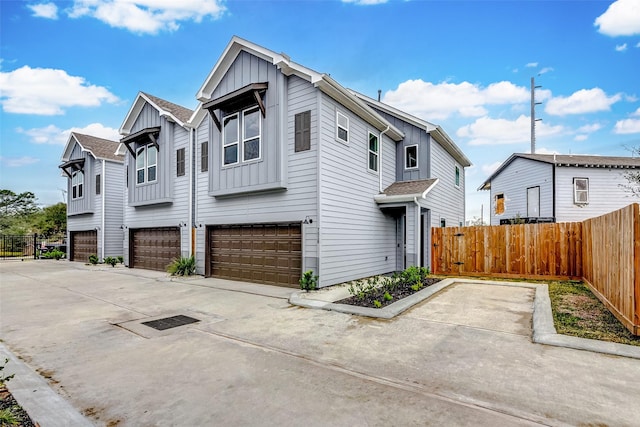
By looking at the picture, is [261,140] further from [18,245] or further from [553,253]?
[18,245]

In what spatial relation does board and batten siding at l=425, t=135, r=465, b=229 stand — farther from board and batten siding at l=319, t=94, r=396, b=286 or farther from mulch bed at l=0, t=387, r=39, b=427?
mulch bed at l=0, t=387, r=39, b=427

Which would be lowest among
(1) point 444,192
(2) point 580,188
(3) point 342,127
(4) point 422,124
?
(1) point 444,192

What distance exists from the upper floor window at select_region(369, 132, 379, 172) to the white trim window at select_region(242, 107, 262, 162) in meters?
4.23

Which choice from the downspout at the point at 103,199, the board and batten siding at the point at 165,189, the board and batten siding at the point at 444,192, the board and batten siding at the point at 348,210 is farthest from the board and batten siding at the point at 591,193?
the downspout at the point at 103,199

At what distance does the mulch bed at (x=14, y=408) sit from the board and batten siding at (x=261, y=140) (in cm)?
711

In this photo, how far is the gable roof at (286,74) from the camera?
357 inches

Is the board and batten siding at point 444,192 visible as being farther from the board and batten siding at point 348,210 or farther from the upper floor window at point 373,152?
the upper floor window at point 373,152

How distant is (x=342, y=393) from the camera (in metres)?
3.21

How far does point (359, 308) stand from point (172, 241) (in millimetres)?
10264

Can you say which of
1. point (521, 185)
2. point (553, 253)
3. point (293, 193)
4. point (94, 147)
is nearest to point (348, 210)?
point (293, 193)

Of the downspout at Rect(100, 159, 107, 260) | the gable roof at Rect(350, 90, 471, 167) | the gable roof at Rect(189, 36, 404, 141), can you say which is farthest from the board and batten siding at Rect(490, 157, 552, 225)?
the downspout at Rect(100, 159, 107, 260)

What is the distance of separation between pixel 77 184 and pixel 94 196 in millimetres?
3074

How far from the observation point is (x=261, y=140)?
392 inches

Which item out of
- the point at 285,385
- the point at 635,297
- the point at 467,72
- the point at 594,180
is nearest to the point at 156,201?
the point at 285,385
